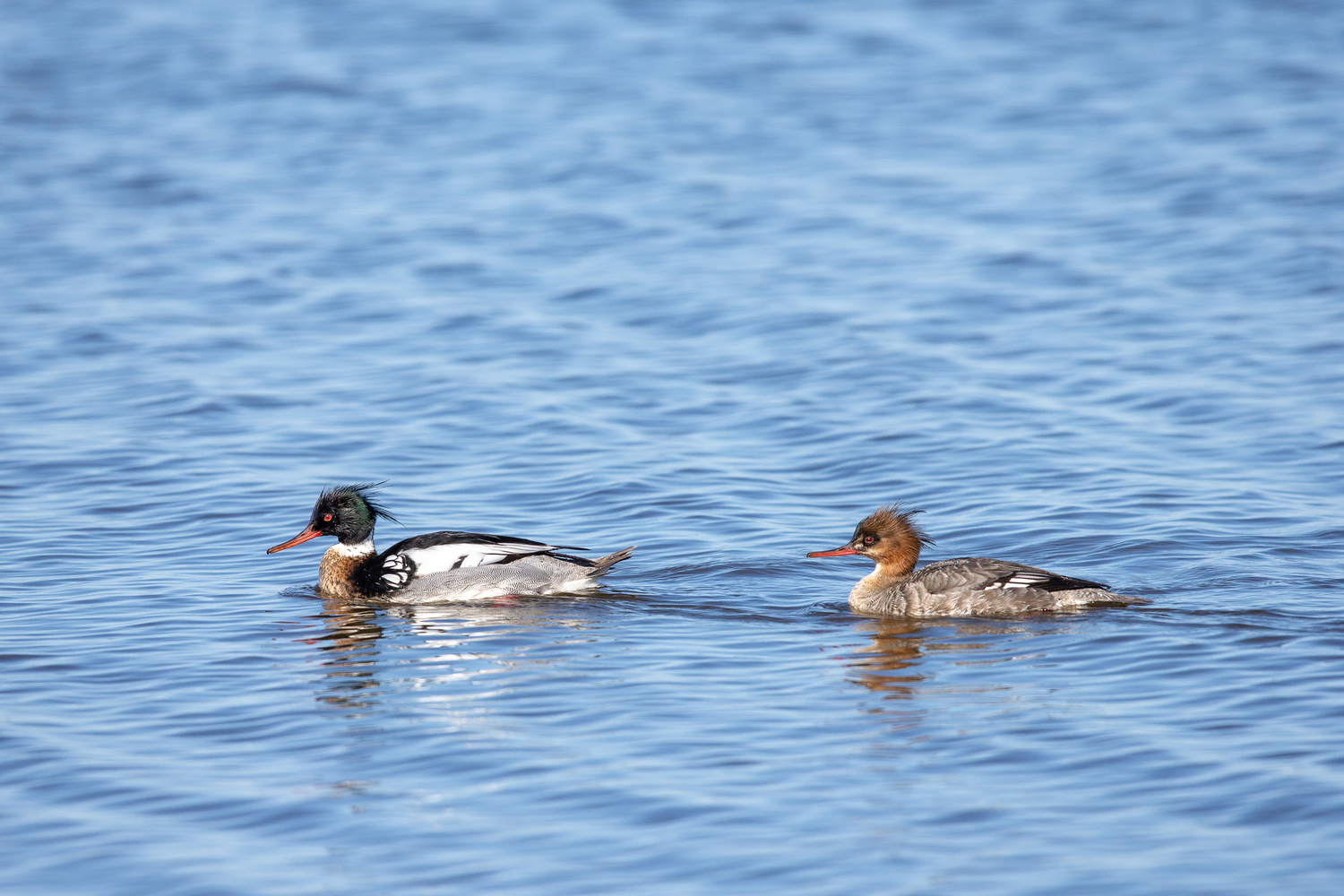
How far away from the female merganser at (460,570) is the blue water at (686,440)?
24cm

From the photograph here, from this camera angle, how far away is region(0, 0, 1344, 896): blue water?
7.93 meters

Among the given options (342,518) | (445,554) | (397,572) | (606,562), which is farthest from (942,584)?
(342,518)

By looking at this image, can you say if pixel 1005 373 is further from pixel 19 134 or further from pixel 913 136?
pixel 19 134

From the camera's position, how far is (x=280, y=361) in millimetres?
18672

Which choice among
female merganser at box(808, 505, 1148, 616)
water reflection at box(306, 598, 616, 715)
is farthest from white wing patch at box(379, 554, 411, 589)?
female merganser at box(808, 505, 1148, 616)

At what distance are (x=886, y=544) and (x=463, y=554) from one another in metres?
3.14

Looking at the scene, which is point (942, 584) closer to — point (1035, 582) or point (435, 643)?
point (1035, 582)

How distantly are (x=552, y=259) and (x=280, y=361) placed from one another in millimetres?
5272

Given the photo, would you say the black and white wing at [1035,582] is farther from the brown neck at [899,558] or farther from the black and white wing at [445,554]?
the black and white wing at [445,554]

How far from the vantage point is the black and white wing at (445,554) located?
11758mm

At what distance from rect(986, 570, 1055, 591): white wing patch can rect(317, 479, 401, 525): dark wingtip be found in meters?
5.03

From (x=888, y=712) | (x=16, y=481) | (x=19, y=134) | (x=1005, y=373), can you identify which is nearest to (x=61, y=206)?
(x=19, y=134)

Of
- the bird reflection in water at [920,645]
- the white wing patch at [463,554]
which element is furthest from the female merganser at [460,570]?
the bird reflection in water at [920,645]

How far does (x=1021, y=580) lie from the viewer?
429 inches
